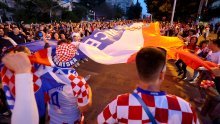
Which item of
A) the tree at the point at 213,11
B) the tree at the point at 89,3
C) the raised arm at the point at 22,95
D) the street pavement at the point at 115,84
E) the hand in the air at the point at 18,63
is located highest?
the tree at the point at 89,3

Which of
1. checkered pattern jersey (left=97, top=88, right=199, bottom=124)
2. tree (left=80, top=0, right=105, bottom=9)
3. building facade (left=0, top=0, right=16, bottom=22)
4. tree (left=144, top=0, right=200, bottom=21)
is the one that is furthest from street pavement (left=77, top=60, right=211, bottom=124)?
tree (left=80, top=0, right=105, bottom=9)

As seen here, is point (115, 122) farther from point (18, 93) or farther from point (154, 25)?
point (154, 25)

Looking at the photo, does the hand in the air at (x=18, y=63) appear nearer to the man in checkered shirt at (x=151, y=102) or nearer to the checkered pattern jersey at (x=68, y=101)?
the man in checkered shirt at (x=151, y=102)

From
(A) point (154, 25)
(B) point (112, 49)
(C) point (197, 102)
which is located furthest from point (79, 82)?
(C) point (197, 102)

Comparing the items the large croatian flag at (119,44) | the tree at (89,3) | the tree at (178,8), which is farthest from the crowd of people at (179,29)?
the tree at (89,3)

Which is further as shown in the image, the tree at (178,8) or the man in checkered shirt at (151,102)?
the tree at (178,8)

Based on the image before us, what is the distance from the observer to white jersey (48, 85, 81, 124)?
267 centimetres

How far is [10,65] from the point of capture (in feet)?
4.64

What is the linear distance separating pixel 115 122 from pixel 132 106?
0.76 feet

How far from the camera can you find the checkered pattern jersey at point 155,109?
168 centimetres

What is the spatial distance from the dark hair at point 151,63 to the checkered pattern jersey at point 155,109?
0.42 ft

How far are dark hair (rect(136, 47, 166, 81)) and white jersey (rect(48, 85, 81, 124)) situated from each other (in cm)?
117

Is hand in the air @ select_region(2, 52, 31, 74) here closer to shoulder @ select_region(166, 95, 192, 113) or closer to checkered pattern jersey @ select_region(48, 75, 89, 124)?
shoulder @ select_region(166, 95, 192, 113)

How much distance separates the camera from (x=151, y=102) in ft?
5.52
